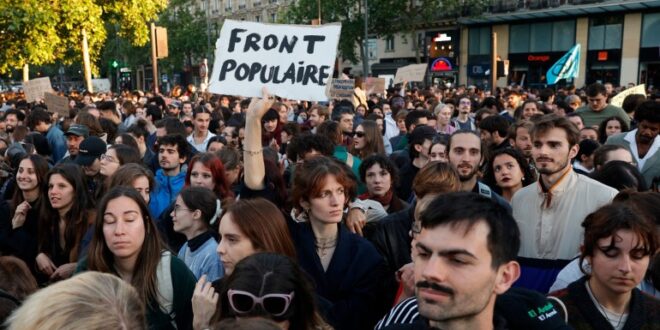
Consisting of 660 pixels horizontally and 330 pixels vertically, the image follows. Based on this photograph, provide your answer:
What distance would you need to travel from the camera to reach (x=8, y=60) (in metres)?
15.1

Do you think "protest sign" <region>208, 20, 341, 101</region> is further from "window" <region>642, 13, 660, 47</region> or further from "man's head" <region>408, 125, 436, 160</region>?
"window" <region>642, 13, 660, 47</region>

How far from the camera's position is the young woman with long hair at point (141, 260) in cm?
301

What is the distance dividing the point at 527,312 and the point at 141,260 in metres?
1.99

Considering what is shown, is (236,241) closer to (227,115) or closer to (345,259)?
(345,259)

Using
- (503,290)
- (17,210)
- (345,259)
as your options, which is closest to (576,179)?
(345,259)

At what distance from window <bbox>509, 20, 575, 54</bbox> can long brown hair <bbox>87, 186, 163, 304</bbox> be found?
37167 millimetres

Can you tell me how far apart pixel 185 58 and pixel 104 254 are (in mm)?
53740

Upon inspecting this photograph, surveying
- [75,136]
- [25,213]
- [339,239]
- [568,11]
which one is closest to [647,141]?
Result: [339,239]

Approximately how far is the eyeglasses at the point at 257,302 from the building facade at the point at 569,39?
34171 millimetres

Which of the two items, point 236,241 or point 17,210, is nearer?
point 236,241

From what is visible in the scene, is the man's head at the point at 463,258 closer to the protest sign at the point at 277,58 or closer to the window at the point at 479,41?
the protest sign at the point at 277,58

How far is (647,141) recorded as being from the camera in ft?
19.1

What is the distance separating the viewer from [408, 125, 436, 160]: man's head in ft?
20.3

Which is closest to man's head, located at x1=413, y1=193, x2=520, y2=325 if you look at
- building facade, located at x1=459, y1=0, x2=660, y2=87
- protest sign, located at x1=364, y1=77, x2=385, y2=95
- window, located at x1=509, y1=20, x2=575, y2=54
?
protest sign, located at x1=364, y1=77, x2=385, y2=95
